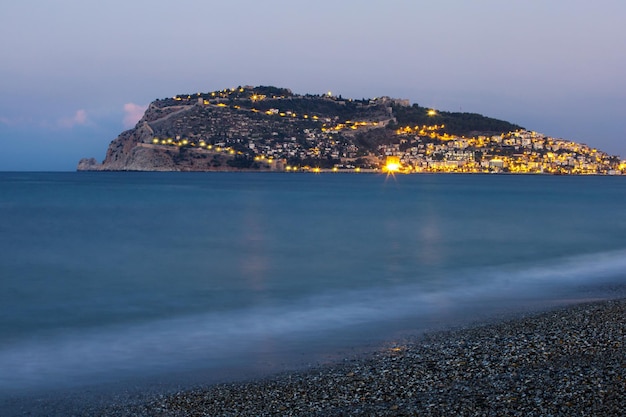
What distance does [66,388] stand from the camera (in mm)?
9258

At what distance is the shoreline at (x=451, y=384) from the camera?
7297 mm

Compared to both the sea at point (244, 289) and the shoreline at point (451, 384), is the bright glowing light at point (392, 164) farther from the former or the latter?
the shoreline at point (451, 384)

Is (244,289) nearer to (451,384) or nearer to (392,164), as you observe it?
(451,384)

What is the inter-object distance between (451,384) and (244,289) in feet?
35.4

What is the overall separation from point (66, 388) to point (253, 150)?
17945cm

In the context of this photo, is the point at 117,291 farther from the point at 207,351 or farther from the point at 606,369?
the point at 606,369

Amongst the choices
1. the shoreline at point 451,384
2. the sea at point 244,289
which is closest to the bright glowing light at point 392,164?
the sea at point 244,289

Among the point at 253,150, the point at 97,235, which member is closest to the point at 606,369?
the point at 97,235

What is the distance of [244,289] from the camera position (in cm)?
1842

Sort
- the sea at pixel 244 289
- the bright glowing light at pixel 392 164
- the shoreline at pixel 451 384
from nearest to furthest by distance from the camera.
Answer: the shoreline at pixel 451 384
the sea at pixel 244 289
the bright glowing light at pixel 392 164

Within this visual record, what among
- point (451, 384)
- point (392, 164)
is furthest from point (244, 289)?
point (392, 164)

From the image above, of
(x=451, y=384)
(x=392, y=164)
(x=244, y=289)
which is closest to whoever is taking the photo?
(x=451, y=384)

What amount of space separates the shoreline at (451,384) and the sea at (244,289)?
27.8 inches

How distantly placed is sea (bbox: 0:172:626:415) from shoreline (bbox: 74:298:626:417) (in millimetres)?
707
